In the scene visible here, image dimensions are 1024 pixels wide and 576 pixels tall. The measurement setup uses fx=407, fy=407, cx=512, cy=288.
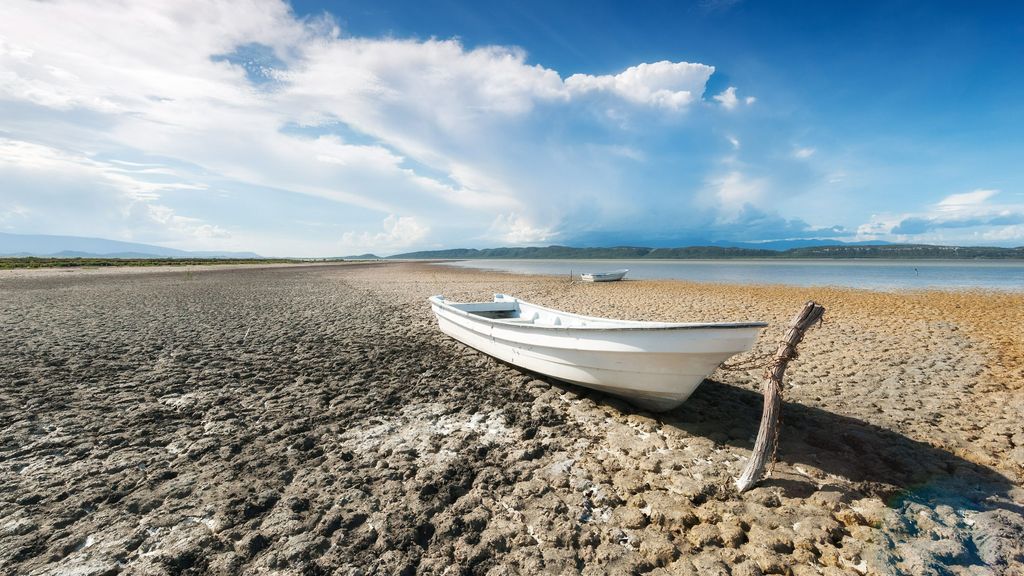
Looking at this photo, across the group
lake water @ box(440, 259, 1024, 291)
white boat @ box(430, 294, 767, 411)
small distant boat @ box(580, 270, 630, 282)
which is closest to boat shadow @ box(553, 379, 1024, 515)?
white boat @ box(430, 294, 767, 411)

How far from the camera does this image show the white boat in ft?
16.2

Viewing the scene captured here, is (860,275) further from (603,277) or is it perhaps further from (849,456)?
(849,456)

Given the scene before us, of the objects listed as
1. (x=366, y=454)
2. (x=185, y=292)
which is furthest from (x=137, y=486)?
(x=185, y=292)

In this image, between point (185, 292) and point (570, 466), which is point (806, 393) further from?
point (185, 292)

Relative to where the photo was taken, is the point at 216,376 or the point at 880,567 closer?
the point at 880,567

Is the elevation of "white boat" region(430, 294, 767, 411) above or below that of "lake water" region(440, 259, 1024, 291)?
above

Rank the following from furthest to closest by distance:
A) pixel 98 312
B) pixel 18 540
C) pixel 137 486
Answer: pixel 98 312, pixel 137 486, pixel 18 540

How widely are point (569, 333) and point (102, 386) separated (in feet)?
28.8

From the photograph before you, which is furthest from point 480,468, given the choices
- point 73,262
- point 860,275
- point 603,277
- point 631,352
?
point 73,262

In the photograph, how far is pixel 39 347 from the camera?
414 inches

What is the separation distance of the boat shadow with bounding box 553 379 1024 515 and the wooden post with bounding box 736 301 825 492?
30 centimetres

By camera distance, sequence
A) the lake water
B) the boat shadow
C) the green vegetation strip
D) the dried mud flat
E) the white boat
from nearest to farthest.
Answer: the dried mud flat → the boat shadow → the white boat → the lake water → the green vegetation strip

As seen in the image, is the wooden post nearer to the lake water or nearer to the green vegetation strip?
the lake water

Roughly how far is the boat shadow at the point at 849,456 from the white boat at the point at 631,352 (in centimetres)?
75
